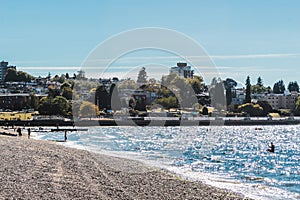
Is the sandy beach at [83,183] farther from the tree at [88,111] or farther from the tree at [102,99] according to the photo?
the tree at [102,99]

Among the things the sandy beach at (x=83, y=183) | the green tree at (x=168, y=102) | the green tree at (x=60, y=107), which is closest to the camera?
the sandy beach at (x=83, y=183)

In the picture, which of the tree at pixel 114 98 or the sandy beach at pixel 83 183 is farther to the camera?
the tree at pixel 114 98

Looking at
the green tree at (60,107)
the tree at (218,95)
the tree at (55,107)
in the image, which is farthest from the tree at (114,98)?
the tree at (218,95)

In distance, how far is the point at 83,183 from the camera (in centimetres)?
2000

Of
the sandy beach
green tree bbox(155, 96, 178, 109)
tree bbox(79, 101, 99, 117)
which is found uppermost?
green tree bbox(155, 96, 178, 109)

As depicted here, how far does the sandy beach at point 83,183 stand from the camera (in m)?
17.2

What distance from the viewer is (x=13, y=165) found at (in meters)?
22.7

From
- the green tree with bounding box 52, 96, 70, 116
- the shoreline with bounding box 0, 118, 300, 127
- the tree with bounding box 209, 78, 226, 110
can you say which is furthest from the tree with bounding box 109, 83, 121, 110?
the tree with bounding box 209, 78, 226, 110

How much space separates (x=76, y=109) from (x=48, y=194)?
114442 millimetres

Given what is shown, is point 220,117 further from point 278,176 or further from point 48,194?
point 48,194

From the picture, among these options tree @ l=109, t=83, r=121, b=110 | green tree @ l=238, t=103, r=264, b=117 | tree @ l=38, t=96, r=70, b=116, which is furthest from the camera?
green tree @ l=238, t=103, r=264, b=117

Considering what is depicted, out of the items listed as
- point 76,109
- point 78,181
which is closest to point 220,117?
point 76,109

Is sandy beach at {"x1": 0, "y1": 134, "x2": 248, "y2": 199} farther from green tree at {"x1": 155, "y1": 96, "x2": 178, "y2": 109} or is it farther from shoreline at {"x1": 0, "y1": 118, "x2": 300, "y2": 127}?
green tree at {"x1": 155, "y1": 96, "x2": 178, "y2": 109}

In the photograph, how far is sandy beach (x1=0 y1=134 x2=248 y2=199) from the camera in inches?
677
